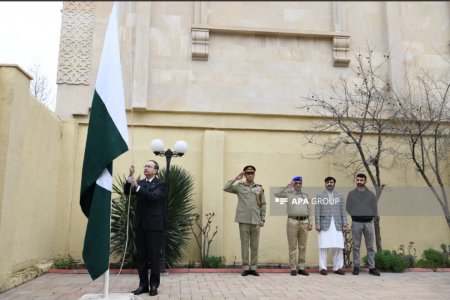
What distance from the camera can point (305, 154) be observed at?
9602 millimetres

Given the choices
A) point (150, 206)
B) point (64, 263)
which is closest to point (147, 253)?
point (150, 206)

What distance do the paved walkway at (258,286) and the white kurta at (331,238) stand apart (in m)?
0.55

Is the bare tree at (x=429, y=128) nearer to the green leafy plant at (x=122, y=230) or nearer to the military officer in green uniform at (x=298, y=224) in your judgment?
the military officer in green uniform at (x=298, y=224)

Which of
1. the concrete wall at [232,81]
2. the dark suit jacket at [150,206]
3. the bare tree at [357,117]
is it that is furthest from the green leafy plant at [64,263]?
the bare tree at [357,117]

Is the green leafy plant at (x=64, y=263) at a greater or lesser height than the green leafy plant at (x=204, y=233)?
lesser

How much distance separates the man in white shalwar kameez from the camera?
25.5 ft

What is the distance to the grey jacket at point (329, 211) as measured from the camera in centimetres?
791

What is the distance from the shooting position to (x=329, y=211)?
313 inches

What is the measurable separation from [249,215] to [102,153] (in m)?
3.57

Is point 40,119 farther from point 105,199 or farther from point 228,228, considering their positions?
point 228,228

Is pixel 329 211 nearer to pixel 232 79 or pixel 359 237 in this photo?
pixel 359 237

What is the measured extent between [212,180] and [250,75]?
2614mm

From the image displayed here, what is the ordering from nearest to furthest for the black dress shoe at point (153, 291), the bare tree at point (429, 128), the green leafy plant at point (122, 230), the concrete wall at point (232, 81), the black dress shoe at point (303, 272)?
the black dress shoe at point (153, 291), the black dress shoe at point (303, 272), the green leafy plant at point (122, 230), the bare tree at point (429, 128), the concrete wall at point (232, 81)

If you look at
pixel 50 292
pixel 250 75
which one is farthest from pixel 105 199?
pixel 250 75
